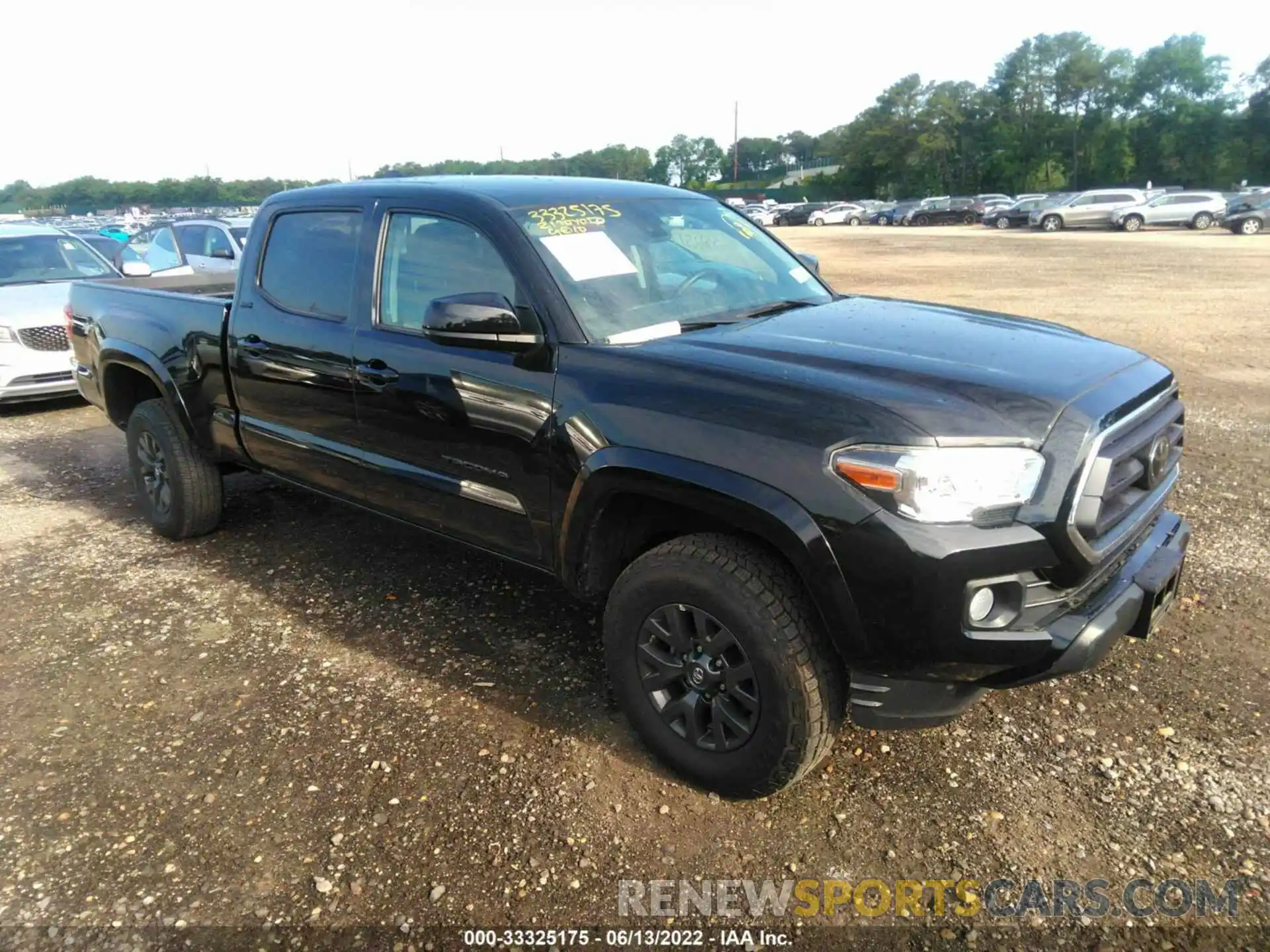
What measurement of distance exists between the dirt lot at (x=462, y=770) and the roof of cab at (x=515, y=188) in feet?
5.92

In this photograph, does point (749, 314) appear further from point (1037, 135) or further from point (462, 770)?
point (1037, 135)

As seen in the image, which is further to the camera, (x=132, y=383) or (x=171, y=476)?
(x=132, y=383)

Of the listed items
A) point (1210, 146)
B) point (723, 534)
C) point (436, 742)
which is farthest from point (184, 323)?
point (1210, 146)

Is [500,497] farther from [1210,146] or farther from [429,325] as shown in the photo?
[1210,146]

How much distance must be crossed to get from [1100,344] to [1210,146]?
261 feet

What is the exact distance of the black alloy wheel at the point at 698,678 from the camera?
2.61 m

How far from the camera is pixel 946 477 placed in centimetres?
226

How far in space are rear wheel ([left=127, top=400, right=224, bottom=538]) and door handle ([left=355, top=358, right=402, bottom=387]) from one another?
5.83 feet

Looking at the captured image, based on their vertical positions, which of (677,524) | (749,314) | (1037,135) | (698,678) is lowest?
(698,678)

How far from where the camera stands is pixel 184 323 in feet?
14.8

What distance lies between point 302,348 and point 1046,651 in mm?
3113

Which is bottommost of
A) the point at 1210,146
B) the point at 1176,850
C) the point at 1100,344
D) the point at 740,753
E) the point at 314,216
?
the point at 1176,850

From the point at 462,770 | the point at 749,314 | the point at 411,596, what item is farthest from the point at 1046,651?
the point at 411,596

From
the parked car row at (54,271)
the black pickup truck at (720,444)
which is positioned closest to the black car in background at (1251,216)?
the parked car row at (54,271)
